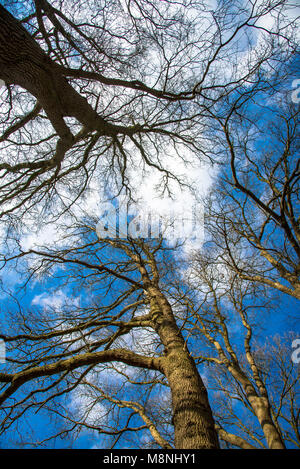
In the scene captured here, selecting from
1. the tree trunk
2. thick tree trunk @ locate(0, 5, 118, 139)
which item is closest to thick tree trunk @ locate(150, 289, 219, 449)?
the tree trunk

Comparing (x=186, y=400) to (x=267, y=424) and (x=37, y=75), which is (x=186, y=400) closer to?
(x=267, y=424)

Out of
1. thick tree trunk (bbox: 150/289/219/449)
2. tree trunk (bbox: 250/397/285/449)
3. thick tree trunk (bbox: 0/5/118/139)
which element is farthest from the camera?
tree trunk (bbox: 250/397/285/449)

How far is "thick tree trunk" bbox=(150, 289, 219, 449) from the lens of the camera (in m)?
1.57

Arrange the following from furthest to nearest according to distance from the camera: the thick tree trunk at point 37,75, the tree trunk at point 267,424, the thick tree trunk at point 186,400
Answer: the tree trunk at point 267,424 < the thick tree trunk at point 37,75 < the thick tree trunk at point 186,400

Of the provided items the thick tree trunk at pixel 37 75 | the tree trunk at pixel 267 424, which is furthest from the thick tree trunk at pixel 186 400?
the thick tree trunk at pixel 37 75

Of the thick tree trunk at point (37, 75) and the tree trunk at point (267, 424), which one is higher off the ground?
the thick tree trunk at point (37, 75)

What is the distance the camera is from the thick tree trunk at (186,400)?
1569 millimetres

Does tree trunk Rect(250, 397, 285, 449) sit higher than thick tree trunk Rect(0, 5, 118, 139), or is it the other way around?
thick tree trunk Rect(0, 5, 118, 139)

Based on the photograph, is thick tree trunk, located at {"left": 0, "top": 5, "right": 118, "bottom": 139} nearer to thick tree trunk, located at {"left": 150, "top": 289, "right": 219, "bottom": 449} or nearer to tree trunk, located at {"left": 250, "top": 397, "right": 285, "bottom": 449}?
thick tree trunk, located at {"left": 150, "top": 289, "right": 219, "bottom": 449}

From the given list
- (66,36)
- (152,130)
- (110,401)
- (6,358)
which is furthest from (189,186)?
(110,401)

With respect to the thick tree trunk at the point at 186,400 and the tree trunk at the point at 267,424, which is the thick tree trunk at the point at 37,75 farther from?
the tree trunk at the point at 267,424

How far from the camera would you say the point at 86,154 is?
479cm

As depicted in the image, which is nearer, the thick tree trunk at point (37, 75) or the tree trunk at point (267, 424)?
the thick tree trunk at point (37, 75)
